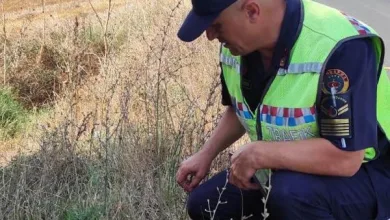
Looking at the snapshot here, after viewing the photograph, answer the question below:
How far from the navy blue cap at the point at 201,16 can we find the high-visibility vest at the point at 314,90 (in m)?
0.30

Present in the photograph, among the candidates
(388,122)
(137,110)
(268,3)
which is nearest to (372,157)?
(388,122)

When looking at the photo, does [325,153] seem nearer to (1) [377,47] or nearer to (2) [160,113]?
(1) [377,47]

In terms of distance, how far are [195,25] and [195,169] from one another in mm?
756

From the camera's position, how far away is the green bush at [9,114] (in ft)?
20.6

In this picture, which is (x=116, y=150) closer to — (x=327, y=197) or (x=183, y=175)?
(x=183, y=175)

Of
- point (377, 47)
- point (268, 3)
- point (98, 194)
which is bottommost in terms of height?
point (98, 194)

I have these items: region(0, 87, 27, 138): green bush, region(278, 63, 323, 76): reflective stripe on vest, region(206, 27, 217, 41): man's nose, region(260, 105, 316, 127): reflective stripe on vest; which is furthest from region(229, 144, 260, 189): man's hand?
region(0, 87, 27, 138): green bush

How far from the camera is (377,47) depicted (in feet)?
7.47

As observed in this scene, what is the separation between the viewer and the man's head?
7.22 feet

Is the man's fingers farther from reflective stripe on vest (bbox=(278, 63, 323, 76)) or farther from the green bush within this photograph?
the green bush

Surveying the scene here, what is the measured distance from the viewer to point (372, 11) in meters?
10.0

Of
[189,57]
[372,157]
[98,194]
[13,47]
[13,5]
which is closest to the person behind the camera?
[372,157]

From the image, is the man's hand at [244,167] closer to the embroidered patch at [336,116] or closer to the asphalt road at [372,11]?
the embroidered patch at [336,116]

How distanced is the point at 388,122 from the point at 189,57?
387 centimetres
